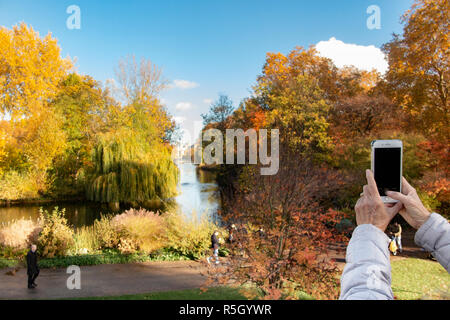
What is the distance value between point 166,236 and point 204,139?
15.7 meters

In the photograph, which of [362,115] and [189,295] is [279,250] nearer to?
[189,295]

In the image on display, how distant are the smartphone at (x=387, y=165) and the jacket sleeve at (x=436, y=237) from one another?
25cm

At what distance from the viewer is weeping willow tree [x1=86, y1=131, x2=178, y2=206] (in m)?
14.7

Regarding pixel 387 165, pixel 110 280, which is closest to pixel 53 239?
pixel 110 280

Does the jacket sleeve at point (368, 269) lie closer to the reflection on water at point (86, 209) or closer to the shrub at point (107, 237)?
the shrub at point (107, 237)

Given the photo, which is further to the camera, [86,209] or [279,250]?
[86,209]

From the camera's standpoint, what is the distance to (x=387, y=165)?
3.69 ft

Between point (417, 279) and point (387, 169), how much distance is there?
25.4 feet

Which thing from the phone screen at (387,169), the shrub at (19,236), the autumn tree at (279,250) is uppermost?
the phone screen at (387,169)

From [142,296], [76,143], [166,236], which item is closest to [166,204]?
[166,236]

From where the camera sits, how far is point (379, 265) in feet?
2.34

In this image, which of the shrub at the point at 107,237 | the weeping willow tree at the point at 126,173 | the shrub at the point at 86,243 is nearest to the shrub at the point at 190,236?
the shrub at the point at 107,237

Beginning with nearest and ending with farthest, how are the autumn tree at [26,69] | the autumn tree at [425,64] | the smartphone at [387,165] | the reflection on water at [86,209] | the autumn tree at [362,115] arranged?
the smartphone at [387,165] → the autumn tree at [425,64] → the reflection on water at [86,209] → the autumn tree at [362,115] → the autumn tree at [26,69]

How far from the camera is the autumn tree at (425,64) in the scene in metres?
12.2
